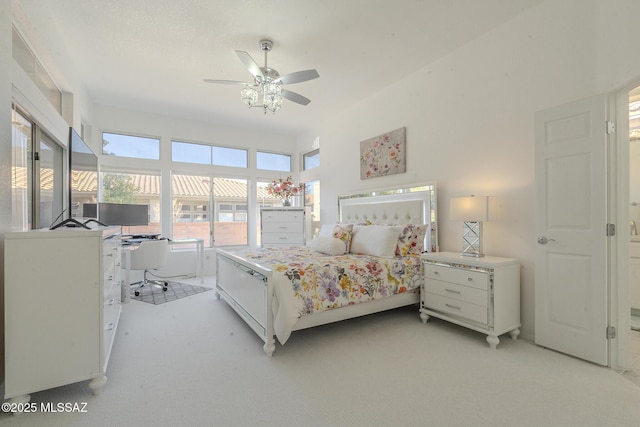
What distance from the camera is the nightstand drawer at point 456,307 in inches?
100

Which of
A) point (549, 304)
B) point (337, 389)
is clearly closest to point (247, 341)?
point (337, 389)

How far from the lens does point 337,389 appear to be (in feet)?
6.14

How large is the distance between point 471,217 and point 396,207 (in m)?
1.15

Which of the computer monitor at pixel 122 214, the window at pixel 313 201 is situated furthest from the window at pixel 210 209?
the window at pixel 313 201

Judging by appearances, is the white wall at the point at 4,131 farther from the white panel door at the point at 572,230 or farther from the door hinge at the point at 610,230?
the door hinge at the point at 610,230

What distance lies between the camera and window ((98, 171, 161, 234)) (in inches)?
195

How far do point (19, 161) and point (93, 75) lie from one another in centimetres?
223

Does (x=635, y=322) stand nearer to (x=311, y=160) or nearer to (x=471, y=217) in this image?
(x=471, y=217)

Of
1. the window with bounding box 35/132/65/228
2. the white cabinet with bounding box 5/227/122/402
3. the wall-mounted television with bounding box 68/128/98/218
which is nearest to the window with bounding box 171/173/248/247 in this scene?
the wall-mounted television with bounding box 68/128/98/218

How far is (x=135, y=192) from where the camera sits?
5.14 m

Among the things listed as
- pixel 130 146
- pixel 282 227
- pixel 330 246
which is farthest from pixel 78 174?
pixel 282 227

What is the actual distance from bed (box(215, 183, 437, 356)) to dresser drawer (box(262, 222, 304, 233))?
1211mm

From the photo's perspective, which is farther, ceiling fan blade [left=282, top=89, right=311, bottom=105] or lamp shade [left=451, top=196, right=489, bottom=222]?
ceiling fan blade [left=282, top=89, right=311, bottom=105]

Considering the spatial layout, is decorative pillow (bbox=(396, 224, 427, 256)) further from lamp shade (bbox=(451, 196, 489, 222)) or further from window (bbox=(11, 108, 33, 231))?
window (bbox=(11, 108, 33, 231))
